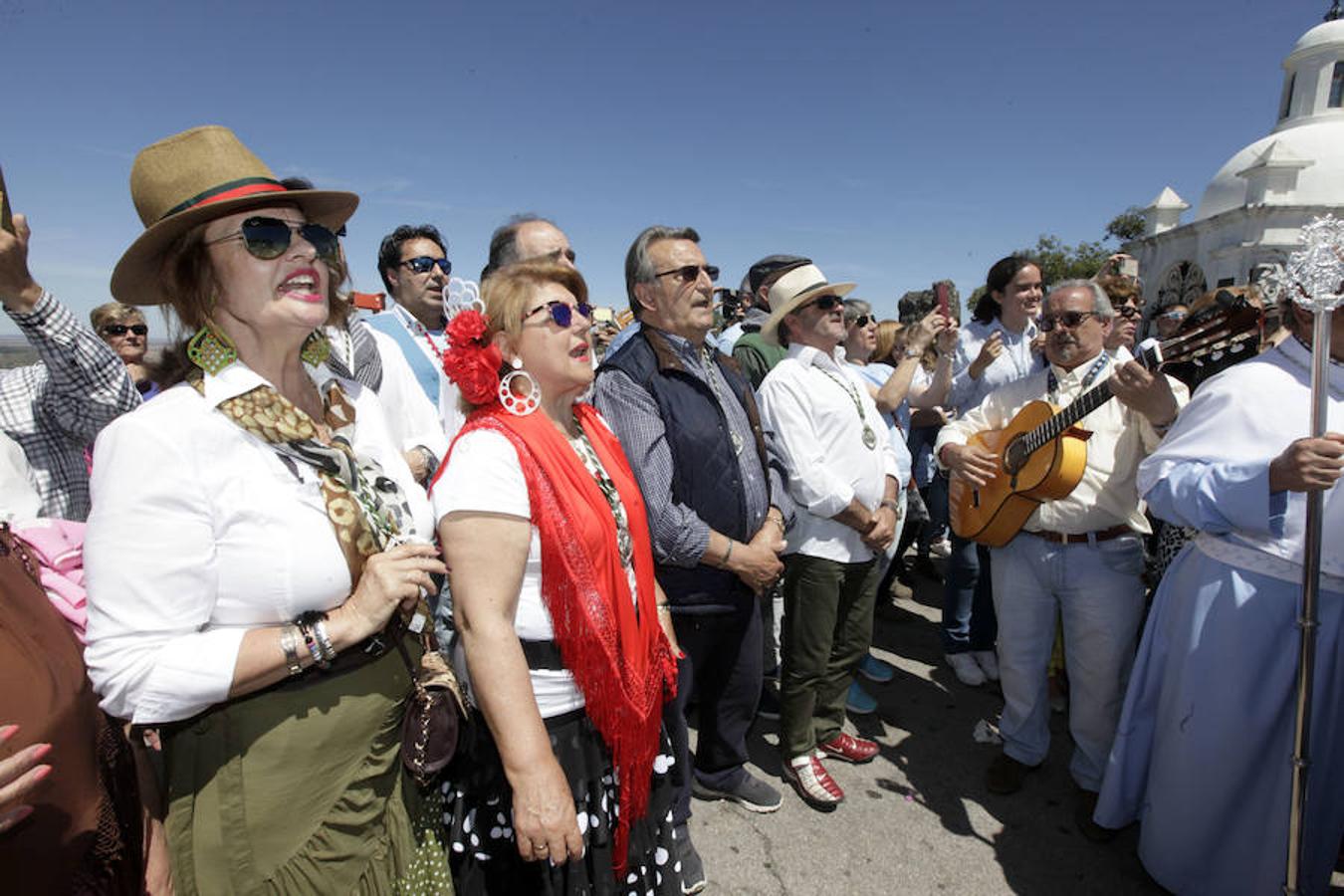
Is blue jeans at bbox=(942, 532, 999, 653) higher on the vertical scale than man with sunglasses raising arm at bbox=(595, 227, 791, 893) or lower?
lower

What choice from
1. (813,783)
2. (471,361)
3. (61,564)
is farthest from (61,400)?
(813,783)

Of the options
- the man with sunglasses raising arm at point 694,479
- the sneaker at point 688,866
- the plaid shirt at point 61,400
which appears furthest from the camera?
the sneaker at point 688,866

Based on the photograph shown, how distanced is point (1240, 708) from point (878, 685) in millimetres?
2300

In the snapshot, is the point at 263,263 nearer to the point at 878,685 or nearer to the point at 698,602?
the point at 698,602

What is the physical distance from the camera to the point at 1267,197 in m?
25.2

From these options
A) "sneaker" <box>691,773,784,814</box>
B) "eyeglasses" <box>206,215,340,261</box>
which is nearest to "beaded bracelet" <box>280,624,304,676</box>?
"eyeglasses" <box>206,215,340,261</box>

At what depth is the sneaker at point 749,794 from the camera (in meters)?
3.26

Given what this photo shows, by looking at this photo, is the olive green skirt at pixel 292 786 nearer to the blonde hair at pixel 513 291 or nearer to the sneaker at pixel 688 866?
the blonde hair at pixel 513 291

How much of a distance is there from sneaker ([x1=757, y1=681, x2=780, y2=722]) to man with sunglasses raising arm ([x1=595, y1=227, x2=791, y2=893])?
3.77 feet

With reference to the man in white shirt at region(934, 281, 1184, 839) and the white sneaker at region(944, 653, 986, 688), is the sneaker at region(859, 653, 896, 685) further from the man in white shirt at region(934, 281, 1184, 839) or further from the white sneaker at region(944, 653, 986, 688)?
the man in white shirt at region(934, 281, 1184, 839)

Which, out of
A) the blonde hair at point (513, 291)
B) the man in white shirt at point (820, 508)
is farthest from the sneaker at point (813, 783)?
the blonde hair at point (513, 291)

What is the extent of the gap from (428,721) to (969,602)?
4128 mm

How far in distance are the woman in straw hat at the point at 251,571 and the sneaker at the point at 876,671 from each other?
3473 mm

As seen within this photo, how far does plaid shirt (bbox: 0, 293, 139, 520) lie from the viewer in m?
2.01
